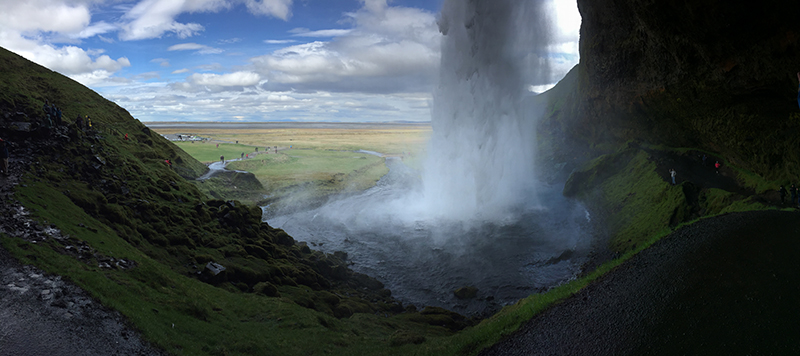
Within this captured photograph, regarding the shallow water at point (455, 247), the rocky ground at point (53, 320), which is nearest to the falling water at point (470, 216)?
the shallow water at point (455, 247)

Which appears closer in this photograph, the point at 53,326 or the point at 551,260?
the point at 53,326

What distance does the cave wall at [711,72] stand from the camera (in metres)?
14.8

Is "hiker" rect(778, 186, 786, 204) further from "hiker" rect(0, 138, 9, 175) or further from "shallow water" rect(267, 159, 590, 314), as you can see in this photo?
"hiker" rect(0, 138, 9, 175)

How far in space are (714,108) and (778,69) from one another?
6377 mm

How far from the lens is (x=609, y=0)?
89.4 ft

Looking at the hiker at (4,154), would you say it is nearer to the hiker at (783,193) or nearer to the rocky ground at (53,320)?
the rocky ground at (53,320)

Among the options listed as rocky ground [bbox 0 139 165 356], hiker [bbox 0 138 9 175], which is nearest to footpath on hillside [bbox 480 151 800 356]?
rocky ground [bbox 0 139 165 356]

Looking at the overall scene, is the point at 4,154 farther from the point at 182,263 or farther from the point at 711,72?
the point at 711,72

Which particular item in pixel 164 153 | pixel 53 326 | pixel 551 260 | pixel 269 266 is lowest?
pixel 551 260

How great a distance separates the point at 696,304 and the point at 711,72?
12992 mm

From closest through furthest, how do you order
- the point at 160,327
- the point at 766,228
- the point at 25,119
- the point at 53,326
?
the point at 53,326, the point at 160,327, the point at 766,228, the point at 25,119

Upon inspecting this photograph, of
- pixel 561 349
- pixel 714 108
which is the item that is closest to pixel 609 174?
pixel 714 108

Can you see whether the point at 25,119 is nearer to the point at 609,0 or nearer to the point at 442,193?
the point at 442,193

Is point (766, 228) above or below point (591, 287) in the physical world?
above
